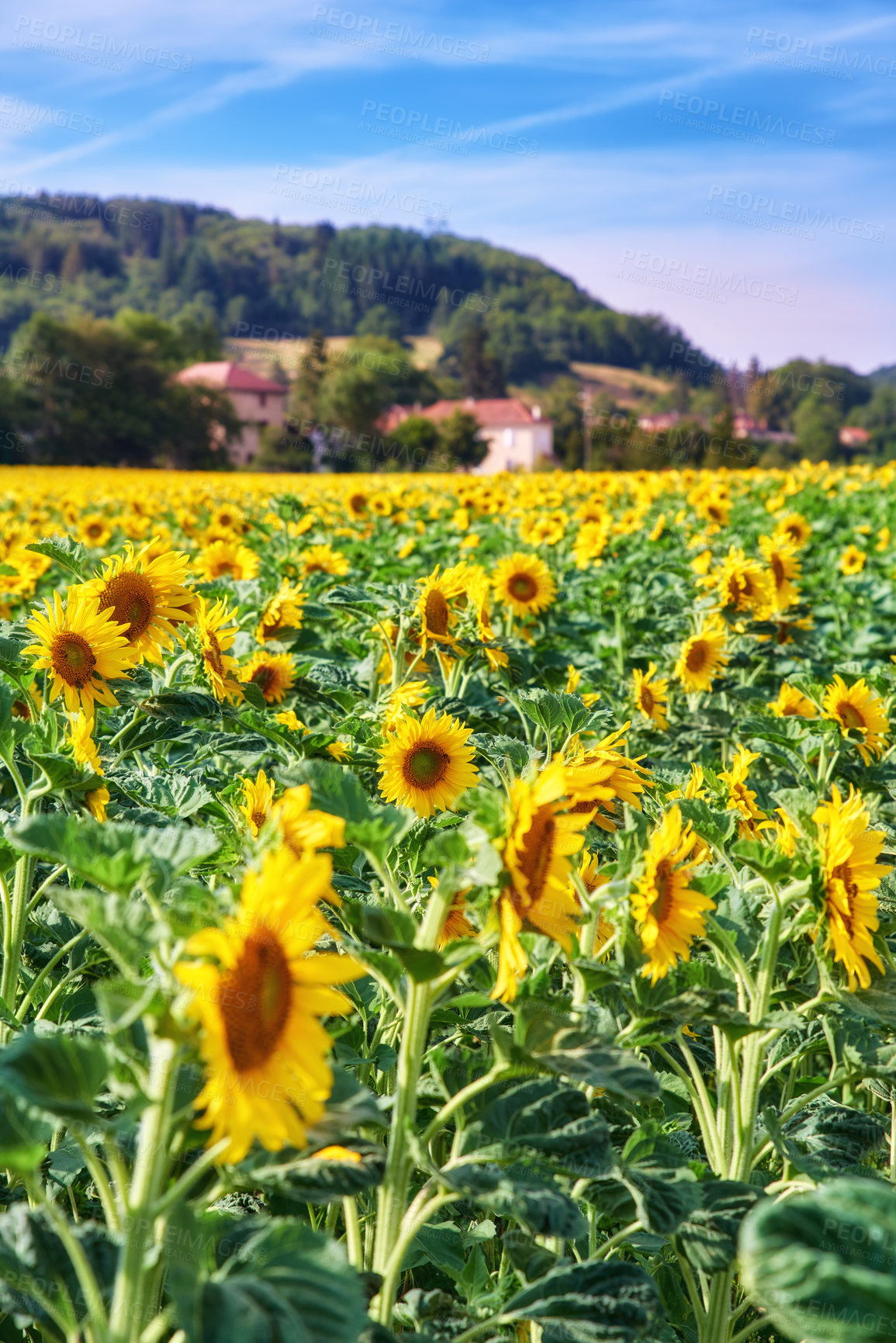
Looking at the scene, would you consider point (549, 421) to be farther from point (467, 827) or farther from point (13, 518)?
point (467, 827)

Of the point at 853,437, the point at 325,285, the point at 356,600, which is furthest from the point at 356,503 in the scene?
the point at 325,285

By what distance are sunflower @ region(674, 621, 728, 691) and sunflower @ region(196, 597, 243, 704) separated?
206cm

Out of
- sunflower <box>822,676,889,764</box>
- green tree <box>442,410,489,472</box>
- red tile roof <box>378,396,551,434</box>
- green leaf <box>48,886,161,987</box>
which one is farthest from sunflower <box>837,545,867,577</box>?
red tile roof <box>378,396,551,434</box>

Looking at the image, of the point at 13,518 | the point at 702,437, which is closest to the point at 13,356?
the point at 702,437

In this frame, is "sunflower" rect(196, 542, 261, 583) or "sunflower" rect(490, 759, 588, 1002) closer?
Result: "sunflower" rect(490, 759, 588, 1002)

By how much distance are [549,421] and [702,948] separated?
94.0 metres

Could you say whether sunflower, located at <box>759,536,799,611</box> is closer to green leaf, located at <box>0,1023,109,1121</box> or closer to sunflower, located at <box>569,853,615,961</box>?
sunflower, located at <box>569,853,615,961</box>

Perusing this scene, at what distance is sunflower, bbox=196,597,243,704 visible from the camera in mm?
2760

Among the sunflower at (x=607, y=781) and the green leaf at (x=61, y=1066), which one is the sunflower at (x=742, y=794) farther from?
the green leaf at (x=61, y=1066)

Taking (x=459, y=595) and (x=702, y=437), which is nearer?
(x=459, y=595)

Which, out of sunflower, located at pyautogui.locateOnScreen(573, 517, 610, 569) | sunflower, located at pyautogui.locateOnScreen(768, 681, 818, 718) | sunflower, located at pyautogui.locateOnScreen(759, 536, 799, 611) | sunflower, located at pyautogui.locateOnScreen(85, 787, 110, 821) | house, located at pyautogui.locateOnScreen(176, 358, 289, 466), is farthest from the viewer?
house, located at pyautogui.locateOnScreen(176, 358, 289, 466)

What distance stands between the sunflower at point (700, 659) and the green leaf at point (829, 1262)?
3291 millimetres

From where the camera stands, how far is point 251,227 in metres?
183

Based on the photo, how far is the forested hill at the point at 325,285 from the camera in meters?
134
